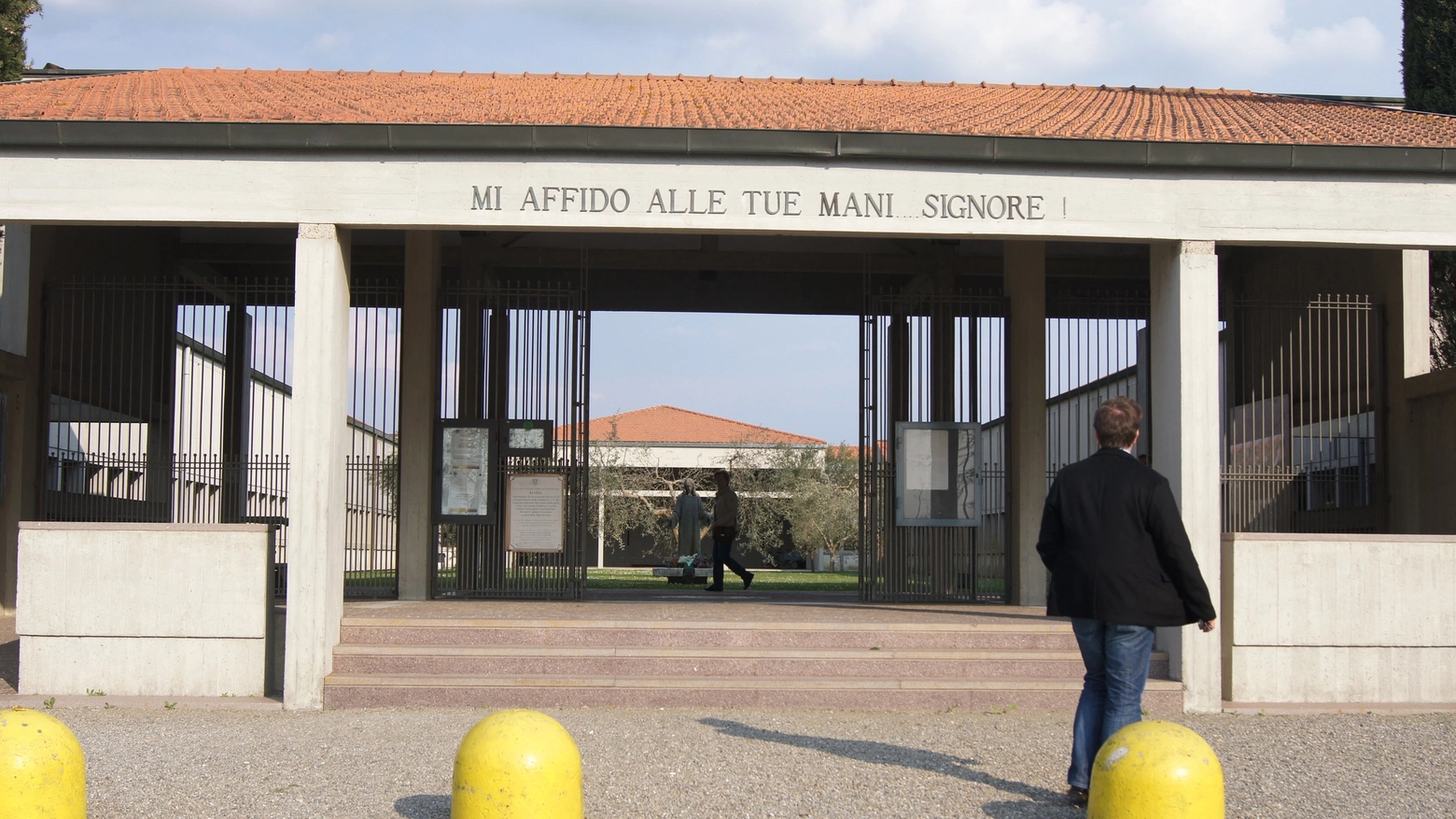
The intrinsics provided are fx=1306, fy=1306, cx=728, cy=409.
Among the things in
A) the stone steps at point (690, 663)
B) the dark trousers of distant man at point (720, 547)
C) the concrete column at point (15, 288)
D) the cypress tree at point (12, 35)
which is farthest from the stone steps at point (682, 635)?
the cypress tree at point (12, 35)

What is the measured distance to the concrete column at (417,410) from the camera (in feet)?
41.3

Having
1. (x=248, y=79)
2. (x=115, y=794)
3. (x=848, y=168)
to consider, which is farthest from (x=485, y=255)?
(x=115, y=794)

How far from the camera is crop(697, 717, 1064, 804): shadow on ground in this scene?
21.0 ft

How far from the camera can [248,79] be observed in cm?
1331

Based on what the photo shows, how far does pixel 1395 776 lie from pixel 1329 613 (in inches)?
103

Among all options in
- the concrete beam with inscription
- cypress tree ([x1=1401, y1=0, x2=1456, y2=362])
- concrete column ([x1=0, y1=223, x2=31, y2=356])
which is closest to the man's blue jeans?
the concrete beam with inscription

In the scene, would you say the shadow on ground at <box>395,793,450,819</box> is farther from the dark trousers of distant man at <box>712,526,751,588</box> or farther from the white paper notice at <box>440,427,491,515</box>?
the dark trousers of distant man at <box>712,526,751,588</box>

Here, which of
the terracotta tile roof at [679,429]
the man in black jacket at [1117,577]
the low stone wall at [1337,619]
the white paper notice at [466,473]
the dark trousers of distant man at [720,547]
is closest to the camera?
the man in black jacket at [1117,577]

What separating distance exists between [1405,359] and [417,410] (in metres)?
9.67

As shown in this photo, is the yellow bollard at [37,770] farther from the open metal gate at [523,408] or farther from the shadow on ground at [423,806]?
the open metal gate at [523,408]

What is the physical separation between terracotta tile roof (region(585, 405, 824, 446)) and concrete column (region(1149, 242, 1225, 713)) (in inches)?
1638

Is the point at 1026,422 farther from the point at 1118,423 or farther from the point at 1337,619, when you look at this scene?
the point at 1118,423

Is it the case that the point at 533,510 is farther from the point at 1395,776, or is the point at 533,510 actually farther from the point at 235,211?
the point at 1395,776

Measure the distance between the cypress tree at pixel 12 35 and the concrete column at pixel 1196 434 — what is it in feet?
43.1
